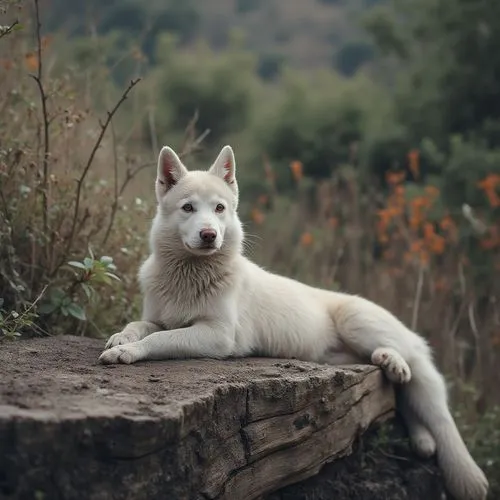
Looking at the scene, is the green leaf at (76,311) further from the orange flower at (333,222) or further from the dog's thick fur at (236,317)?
the orange flower at (333,222)

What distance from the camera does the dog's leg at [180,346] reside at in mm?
3975

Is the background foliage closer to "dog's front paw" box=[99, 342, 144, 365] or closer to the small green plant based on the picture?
the small green plant

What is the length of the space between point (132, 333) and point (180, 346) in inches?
10.5

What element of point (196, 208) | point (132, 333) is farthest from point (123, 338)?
point (196, 208)

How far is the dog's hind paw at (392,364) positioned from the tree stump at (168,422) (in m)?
0.07

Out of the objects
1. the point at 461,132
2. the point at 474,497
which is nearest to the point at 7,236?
the point at 474,497

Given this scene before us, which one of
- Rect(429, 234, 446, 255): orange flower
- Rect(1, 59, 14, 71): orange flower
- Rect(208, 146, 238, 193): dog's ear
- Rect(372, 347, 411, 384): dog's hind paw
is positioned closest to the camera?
Rect(208, 146, 238, 193): dog's ear

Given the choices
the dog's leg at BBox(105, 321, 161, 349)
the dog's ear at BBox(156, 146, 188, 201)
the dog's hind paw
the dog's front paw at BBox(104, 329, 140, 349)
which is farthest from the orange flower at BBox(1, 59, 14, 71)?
the dog's hind paw

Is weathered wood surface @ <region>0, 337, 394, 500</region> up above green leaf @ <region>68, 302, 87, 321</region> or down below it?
below

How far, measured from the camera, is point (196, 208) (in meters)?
4.45

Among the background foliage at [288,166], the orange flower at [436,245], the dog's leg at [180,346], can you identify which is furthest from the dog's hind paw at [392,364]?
the orange flower at [436,245]

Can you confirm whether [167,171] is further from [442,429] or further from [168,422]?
[442,429]

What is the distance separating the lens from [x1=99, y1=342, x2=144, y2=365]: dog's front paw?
3.93m

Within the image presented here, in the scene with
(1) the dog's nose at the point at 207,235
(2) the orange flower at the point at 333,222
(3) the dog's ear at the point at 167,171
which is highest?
(2) the orange flower at the point at 333,222
